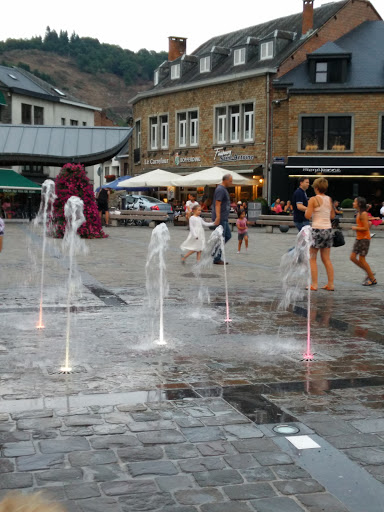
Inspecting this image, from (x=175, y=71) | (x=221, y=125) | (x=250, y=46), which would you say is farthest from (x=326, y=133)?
(x=175, y=71)

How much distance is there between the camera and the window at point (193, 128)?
4109cm

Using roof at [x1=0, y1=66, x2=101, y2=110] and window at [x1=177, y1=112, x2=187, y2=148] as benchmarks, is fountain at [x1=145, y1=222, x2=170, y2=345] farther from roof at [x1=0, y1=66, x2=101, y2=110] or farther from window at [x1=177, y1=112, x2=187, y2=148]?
roof at [x1=0, y1=66, x2=101, y2=110]

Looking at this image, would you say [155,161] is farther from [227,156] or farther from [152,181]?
[152,181]

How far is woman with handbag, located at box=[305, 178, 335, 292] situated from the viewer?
10.5m

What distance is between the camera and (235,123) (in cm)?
3888

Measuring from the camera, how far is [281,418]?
14.1 ft

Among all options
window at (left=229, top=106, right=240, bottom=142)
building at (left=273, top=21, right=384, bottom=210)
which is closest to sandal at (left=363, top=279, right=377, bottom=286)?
building at (left=273, top=21, right=384, bottom=210)

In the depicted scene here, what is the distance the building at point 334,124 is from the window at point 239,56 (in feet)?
13.2

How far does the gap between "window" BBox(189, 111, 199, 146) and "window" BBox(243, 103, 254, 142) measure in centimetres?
387

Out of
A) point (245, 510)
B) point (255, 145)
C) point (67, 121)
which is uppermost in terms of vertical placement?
point (67, 121)

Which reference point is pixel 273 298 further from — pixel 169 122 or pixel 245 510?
pixel 169 122

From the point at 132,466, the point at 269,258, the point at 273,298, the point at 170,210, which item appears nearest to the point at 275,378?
the point at 132,466

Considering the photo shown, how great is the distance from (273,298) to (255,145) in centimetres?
2850

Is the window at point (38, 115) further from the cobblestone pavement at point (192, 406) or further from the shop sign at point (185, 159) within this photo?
the cobblestone pavement at point (192, 406)
